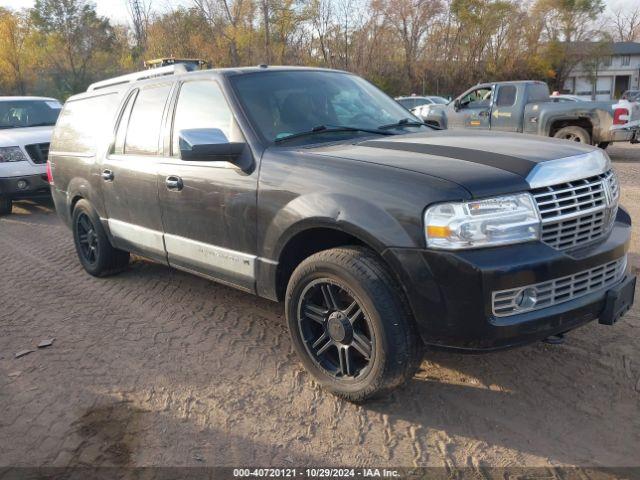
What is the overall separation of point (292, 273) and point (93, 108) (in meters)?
3.17

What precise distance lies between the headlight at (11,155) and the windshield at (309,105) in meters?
6.81

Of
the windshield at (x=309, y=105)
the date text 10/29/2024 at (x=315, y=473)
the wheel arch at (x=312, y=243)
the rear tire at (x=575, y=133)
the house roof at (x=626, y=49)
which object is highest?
the house roof at (x=626, y=49)

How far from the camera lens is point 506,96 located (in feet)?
41.2

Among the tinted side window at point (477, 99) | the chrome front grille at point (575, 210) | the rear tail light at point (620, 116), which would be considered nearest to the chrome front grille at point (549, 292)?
the chrome front grille at point (575, 210)

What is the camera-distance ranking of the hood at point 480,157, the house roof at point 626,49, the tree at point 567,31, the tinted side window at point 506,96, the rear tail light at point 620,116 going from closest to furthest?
the hood at point 480,157 → the rear tail light at point 620,116 → the tinted side window at point 506,96 → the tree at point 567,31 → the house roof at point 626,49

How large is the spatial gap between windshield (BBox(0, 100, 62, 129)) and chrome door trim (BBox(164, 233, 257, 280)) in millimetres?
7847

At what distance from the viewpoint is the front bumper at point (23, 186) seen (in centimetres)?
890

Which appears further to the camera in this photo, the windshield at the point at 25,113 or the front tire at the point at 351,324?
the windshield at the point at 25,113

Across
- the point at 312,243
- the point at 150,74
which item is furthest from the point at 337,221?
the point at 150,74

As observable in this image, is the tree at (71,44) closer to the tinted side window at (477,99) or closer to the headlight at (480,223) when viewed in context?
the tinted side window at (477,99)

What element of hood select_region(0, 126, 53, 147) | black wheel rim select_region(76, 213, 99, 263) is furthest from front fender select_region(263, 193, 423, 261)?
hood select_region(0, 126, 53, 147)

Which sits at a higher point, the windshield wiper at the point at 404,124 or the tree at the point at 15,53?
the tree at the point at 15,53

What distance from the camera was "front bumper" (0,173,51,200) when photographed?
29.2 ft

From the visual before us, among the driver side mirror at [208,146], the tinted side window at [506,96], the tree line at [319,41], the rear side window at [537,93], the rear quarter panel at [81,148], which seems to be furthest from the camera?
the tree line at [319,41]
